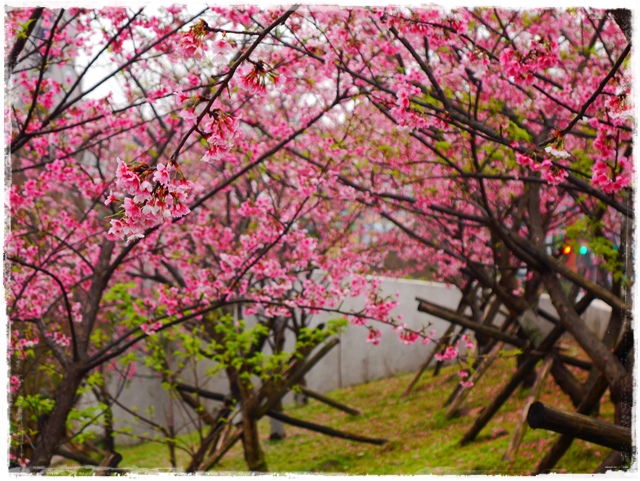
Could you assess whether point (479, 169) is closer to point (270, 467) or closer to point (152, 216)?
point (152, 216)

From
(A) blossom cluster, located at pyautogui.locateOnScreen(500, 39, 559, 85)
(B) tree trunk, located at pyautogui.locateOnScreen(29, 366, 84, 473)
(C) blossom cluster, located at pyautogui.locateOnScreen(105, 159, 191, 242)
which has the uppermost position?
(A) blossom cluster, located at pyautogui.locateOnScreen(500, 39, 559, 85)

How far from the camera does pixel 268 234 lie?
18.6 ft

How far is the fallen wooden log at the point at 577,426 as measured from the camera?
3.32 metres

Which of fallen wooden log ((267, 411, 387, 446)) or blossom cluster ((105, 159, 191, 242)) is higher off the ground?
blossom cluster ((105, 159, 191, 242))

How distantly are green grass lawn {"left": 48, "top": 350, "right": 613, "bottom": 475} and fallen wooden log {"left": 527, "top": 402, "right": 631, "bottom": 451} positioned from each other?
51.7 inches

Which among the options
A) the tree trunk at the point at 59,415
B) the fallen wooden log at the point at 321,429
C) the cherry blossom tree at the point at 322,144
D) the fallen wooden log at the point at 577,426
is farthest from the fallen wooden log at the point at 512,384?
the tree trunk at the point at 59,415

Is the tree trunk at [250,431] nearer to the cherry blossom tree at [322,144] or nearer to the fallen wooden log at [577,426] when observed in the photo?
the cherry blossom tree at [322,144]

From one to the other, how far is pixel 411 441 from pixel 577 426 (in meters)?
4.38

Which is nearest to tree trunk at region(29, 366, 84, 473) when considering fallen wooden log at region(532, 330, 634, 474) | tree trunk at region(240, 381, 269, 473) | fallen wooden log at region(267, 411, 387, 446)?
tree trunk at region(240, 381, 269, 473)

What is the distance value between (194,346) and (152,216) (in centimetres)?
414

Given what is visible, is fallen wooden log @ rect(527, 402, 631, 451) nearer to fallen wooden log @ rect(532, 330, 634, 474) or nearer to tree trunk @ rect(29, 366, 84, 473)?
fallen wooden log @ rect(532, 330, 634, 474)

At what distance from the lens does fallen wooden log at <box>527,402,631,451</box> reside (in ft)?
10.9

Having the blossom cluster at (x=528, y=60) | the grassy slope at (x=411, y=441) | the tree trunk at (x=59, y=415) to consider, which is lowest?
the grassy slope at (x=411, y=441)

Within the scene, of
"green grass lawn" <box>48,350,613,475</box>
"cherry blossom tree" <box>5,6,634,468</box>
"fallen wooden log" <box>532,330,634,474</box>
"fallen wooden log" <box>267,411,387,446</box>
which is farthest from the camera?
"fallen wooden log" <box>267,411,387,446</box>
